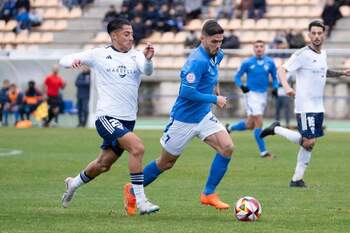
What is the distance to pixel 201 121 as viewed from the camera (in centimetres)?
1165

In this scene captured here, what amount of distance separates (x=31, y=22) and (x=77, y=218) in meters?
31.4

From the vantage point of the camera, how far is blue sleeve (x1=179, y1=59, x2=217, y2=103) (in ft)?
36.5

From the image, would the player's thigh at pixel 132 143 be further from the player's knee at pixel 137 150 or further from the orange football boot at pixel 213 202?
the orange football boot at pixel 213 202

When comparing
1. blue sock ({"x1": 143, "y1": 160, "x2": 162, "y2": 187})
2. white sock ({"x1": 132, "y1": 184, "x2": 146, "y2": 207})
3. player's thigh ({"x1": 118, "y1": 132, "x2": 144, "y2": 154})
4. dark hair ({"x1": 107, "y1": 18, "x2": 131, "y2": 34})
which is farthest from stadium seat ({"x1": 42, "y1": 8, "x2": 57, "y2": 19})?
white sock ({"x1": 132, "y1": 184, "x2": 146, "y2": 207})

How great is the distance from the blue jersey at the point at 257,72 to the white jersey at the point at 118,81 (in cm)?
991

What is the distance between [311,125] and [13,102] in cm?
1985

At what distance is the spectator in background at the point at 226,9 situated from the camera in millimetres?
37406

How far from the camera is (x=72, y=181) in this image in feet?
38.4

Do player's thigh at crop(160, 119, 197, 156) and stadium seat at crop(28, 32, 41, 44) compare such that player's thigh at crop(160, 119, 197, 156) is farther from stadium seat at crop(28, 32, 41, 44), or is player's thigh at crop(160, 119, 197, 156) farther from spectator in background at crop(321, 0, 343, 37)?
stadium seat at crop(28, 32, 41, 44)

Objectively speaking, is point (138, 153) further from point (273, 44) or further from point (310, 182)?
point (273, 44)

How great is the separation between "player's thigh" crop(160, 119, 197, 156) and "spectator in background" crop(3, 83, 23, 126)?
21.5m

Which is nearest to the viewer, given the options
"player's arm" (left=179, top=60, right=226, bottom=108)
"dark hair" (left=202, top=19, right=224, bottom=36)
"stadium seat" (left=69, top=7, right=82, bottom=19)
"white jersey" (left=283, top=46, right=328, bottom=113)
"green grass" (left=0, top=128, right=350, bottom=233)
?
"green grass" (left=0, top=128, right=350, bottom=233)

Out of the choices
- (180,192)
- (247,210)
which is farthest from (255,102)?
(247,210)

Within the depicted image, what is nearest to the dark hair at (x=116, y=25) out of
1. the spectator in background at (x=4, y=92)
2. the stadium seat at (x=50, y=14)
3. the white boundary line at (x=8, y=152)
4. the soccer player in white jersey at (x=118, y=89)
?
the soccer player in white jersey at (x=118, y=89)
